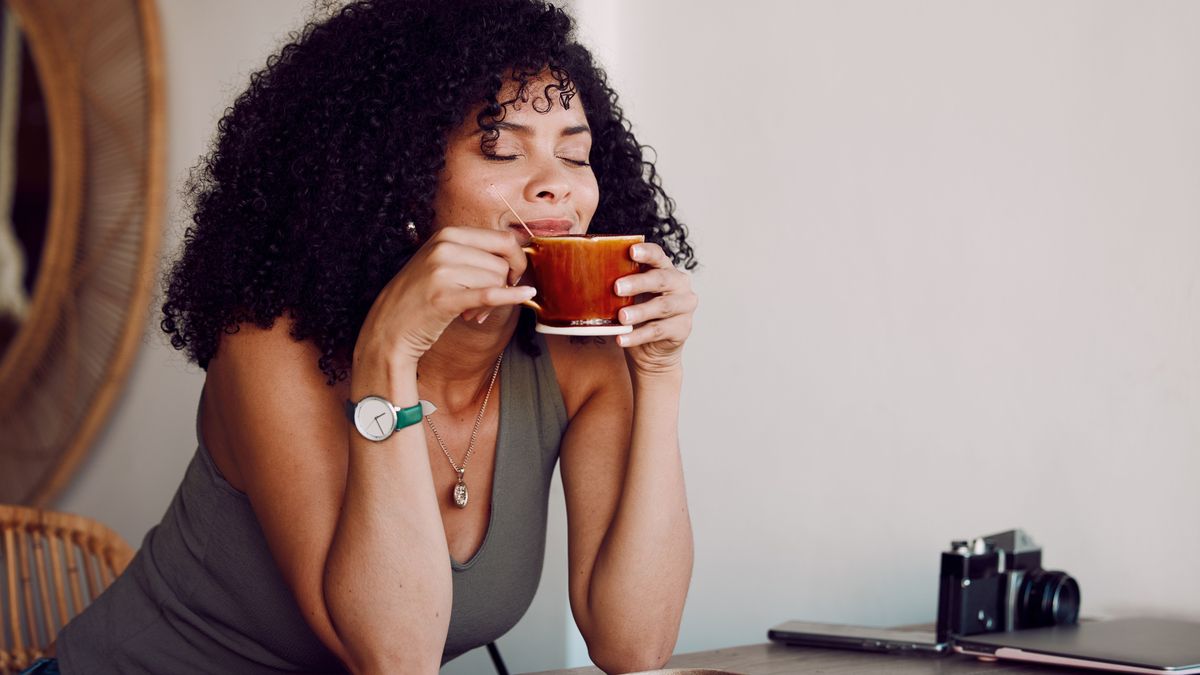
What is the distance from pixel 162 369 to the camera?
2.52 metres

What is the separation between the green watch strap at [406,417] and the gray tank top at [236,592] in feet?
0.83

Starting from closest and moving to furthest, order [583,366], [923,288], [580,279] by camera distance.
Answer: [580,279], [583,366], [923,288]

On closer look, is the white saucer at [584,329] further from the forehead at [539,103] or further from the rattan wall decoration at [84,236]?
the rattan wall decoration at [84,236]

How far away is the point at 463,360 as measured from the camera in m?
1.35

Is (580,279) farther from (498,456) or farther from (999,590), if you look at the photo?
(999,590)

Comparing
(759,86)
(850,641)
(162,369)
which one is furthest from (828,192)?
(162,369)

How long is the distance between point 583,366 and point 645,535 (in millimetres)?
236

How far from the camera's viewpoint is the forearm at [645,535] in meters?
1.29

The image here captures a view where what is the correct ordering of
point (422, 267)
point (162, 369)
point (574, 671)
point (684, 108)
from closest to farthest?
point (422, 267), point (574, 671), point (684, 108), point (162, 369)

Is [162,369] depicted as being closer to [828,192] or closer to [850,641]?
[828,192]

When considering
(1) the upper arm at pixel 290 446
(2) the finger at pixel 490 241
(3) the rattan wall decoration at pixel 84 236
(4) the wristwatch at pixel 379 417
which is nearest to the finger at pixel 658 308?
(2) the finger at pixel 490 241

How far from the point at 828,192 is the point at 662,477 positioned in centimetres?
55

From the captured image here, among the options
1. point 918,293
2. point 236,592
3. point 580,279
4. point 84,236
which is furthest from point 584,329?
point 84,236

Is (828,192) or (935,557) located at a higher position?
(828,192)
